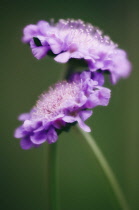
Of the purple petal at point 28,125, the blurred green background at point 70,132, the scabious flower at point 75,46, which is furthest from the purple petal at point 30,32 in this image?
the blurred green background at point 70,132

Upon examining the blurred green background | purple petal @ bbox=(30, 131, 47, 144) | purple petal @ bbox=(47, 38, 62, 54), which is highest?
the blurred green background

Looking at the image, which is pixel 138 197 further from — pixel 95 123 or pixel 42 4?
pixel 42 4

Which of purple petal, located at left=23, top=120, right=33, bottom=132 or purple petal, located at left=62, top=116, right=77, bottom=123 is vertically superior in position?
purple petal, located at left=23, top=120, right=33, bottom=132

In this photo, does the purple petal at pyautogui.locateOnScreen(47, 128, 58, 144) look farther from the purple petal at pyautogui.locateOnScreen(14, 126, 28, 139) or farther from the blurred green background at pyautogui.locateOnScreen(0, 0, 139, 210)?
the blurred green background at pyautogui.locateOnScreen(0, 0, 139, 210)

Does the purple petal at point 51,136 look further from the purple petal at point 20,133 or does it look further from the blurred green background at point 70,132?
the blurred green background at point 70,132

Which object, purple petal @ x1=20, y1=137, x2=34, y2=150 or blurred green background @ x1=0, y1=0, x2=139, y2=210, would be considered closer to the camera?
purple petal @ x1=20, y1=137, x2=34, y2=150

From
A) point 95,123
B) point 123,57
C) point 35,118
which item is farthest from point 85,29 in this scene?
point 95,123

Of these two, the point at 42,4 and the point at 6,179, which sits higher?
the point at 42,4

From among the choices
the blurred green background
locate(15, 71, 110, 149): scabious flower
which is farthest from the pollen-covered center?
the blurred green background
